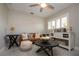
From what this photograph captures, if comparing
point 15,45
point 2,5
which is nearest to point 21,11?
point 2,5

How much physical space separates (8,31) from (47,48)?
3.01ft

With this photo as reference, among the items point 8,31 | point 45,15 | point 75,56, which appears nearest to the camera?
point 75,56

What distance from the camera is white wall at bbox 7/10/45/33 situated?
1776mm

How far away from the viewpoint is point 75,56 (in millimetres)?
1661

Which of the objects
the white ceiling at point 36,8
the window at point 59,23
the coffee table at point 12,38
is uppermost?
the white ceiling at point 36,8

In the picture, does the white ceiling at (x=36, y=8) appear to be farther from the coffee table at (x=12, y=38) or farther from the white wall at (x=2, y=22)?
the coffee table at (x=12, y=38)

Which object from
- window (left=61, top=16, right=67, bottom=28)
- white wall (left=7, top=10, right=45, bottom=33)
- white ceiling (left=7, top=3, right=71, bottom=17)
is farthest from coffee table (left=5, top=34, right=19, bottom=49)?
window (left=61, top=16, right=67, bottom=28)

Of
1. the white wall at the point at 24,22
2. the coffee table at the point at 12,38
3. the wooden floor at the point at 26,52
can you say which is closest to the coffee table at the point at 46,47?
the wooden floor at the point at 26,52

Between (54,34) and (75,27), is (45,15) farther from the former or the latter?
(75,27)

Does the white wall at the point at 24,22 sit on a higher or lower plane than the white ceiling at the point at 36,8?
lower

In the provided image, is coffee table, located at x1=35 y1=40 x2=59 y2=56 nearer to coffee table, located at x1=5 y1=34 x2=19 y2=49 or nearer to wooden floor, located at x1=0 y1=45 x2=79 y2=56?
wooden floor, located at x1=0 y1=45 x2=79 y2=56

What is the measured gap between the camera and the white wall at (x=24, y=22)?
1776 mm

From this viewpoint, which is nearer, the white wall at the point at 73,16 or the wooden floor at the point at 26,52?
the wooden floor at the point at 26,52

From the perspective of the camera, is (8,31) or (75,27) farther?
(75,27)
